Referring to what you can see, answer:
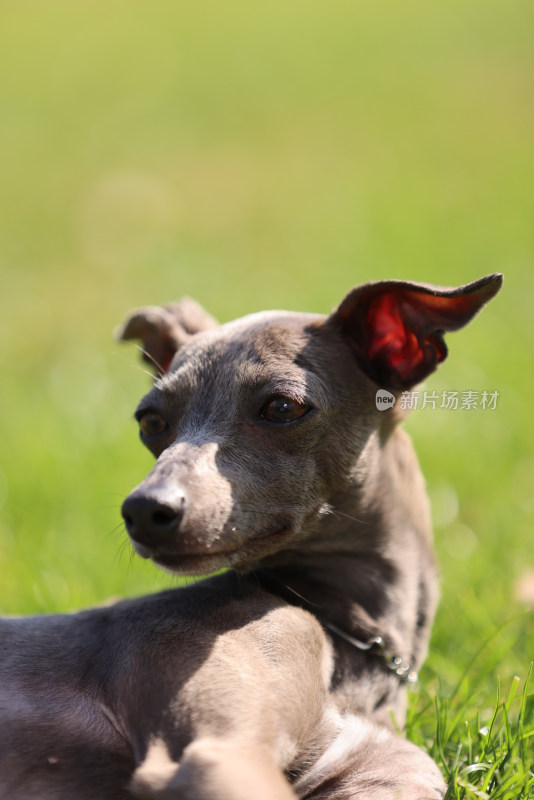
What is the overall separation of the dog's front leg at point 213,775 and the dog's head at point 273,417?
0.53 m

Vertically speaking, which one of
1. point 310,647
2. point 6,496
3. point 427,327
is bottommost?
point 6,496

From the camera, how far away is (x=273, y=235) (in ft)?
39.2

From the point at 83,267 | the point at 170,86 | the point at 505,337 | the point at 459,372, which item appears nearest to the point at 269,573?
the point at 459,372

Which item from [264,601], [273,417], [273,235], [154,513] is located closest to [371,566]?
[264,601]

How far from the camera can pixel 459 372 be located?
7.03 meters

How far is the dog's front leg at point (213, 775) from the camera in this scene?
2.10 meters

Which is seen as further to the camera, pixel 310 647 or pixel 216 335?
pixel 216 335

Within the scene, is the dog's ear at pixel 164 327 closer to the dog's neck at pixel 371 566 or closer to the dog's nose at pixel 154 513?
the dog's neck at pixel 371 566

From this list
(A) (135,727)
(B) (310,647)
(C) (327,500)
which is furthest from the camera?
(C) (327,500)

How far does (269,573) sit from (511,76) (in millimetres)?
15741

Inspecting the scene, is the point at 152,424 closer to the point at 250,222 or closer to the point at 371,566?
the point at 371,566

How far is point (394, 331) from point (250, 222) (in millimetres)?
9609

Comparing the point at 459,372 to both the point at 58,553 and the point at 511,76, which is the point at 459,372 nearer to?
the point at 58,553

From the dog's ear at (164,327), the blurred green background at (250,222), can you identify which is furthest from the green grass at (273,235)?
the dog's ear at (164,327)
